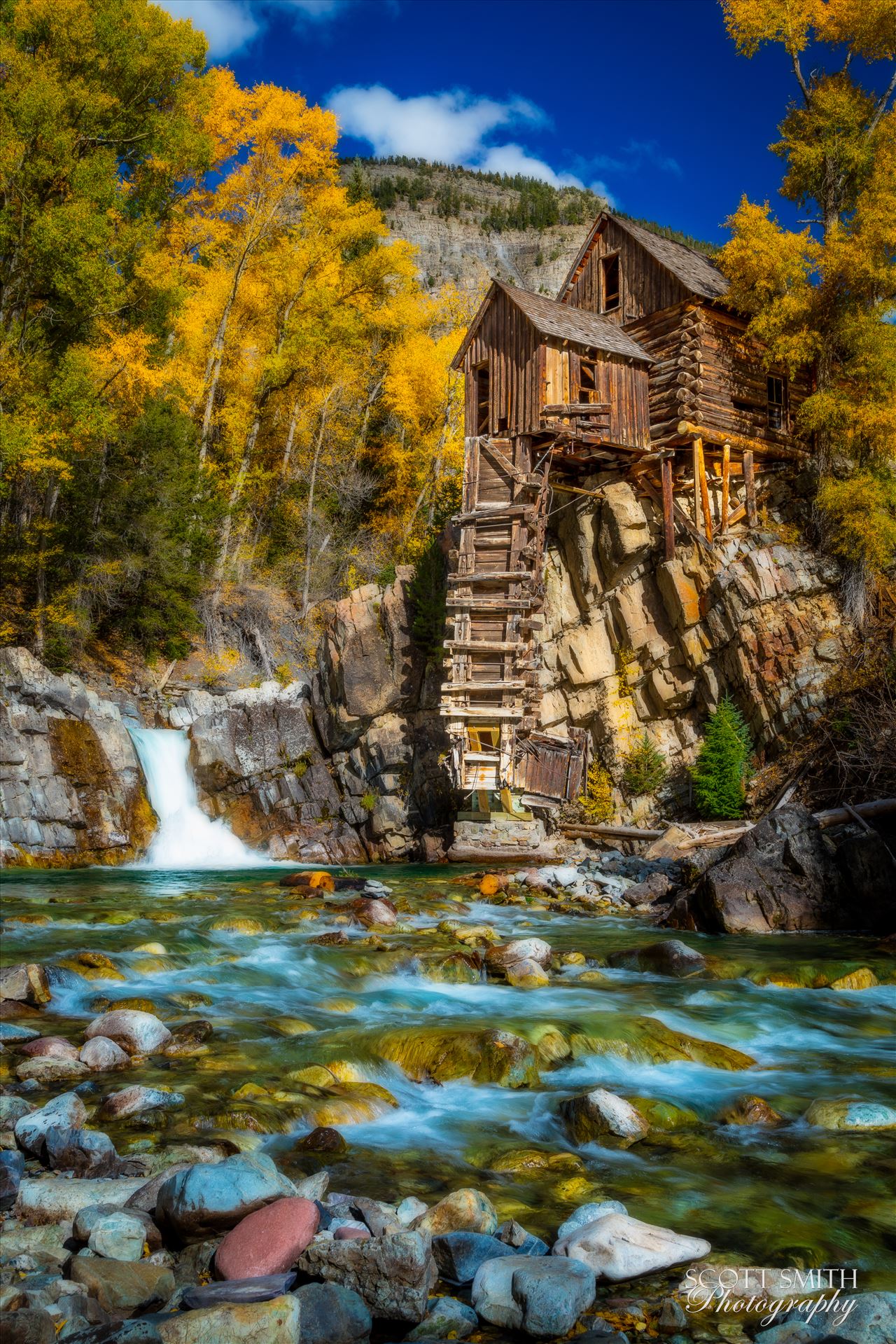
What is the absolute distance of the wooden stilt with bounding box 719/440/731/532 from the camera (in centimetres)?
2358

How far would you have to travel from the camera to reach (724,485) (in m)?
23.8

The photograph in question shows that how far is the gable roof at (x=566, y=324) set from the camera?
78.2 ft

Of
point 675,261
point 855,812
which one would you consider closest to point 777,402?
point 675,261

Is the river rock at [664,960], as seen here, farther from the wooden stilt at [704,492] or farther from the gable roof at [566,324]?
the gable roof at [566,324]

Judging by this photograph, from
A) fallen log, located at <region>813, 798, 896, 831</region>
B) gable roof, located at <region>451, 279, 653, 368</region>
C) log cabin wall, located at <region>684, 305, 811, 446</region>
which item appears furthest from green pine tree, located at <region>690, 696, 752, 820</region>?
gable roof, located at <region>451, 279, 653, 368</region>

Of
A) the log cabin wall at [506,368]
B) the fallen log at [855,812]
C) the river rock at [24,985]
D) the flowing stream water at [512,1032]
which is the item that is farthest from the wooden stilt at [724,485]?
the river rock at [24,985]

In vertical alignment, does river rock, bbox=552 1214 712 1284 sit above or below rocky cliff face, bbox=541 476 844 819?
below

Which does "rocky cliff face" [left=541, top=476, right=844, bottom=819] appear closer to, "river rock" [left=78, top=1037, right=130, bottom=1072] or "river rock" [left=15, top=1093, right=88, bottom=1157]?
"river rock" [left=78, top=1037, right=130, bottom=1072]

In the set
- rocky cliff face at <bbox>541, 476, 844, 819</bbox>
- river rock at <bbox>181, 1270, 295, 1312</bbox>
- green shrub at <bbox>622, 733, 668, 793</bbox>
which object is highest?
rocky cliff face at <bbox>541, 476, 844, 819</bbox>

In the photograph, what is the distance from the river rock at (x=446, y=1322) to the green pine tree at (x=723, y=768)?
56.4 feet

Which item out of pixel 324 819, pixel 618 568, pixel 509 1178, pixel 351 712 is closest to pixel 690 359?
pixel 618 568

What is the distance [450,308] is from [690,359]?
14.7m

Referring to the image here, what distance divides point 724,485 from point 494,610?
7018mm

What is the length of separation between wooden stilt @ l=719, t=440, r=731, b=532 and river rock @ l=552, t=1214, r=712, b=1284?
69.8 ft
